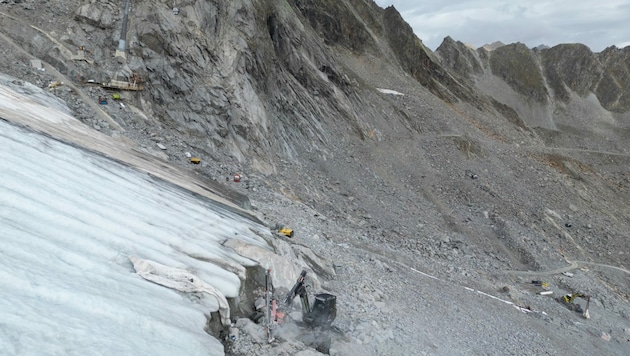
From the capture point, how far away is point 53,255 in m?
6.71

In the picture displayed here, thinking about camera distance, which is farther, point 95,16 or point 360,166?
point 360,166

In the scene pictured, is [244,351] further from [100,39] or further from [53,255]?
[100,39]

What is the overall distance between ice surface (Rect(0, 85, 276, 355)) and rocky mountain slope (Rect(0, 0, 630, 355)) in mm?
1922

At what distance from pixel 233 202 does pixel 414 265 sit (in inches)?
392

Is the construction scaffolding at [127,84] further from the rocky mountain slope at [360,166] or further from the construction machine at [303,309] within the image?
the construction machine at [303,309]

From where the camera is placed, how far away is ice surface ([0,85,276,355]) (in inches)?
211

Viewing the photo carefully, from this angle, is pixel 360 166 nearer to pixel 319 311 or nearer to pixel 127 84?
pixel 127 84

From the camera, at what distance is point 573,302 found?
2330cm

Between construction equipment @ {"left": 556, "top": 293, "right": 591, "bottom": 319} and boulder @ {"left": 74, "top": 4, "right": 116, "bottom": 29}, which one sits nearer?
construction equipment @ {"left": 556, "top": 293, "right": 591, "bottom": 319}

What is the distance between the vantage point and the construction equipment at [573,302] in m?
22.1

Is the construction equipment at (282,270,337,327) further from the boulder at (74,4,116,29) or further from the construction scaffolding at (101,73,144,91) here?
the boulder at (74,4,116,29)

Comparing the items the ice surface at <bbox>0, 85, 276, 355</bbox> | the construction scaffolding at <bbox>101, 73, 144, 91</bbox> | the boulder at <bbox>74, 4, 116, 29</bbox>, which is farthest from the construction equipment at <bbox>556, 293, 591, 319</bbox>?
the boulder at <bbox>74, 4, 116, 29</bbox>

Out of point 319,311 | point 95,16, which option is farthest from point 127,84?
point 319,311

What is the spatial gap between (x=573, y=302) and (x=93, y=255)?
2525 cm
